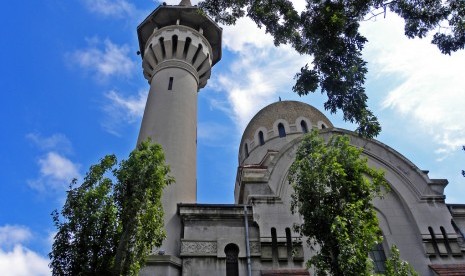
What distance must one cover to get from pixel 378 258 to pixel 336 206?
605 cm


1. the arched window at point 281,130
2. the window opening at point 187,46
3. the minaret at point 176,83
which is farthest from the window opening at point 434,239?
the window opening at point 187,46

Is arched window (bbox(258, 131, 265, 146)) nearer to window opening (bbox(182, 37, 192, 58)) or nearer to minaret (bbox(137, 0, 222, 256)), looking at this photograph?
minaret (bbox(137, 0, 222, 256))

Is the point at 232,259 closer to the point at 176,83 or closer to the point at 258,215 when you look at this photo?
the point at 258,215

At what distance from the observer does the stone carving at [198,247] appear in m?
14.8

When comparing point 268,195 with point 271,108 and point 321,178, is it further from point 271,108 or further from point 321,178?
point 271,108

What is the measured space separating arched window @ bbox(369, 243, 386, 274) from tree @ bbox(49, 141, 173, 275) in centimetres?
950

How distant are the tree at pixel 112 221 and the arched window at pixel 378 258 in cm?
950

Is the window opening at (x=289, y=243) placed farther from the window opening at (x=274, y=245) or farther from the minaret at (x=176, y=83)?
the minaret at (x=176, y=83)

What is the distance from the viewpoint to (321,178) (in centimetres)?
1209

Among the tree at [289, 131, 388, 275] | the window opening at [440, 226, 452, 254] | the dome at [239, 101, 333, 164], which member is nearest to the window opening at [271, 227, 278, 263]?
the tree at [289, 131, 388, 275]

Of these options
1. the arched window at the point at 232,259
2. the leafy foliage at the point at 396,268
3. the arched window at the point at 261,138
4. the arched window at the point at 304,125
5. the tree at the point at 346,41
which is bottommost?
the leafy foliage at the point at 396,268

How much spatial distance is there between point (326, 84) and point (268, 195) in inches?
284

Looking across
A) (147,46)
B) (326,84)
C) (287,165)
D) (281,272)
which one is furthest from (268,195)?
(147,46)

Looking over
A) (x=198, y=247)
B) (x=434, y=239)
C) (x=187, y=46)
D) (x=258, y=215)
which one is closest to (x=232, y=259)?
(x=198, y=247)
